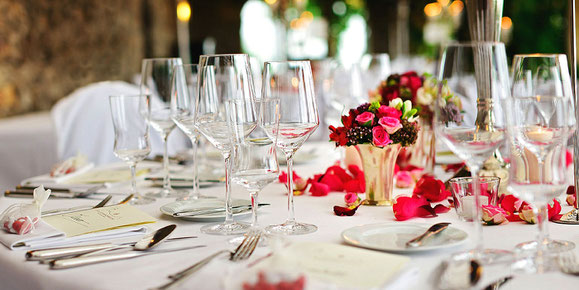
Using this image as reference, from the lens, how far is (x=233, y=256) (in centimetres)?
111

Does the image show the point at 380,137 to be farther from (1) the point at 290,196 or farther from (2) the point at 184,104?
(2) the point at 184,104

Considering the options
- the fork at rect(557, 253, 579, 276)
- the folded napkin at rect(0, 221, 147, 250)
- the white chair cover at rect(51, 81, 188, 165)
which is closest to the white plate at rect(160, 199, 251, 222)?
the folded napkin at rect(0, 221, 147, 250)

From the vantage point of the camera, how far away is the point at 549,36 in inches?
344

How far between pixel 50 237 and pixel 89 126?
2.17 metres

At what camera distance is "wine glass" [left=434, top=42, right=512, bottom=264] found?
1.09m

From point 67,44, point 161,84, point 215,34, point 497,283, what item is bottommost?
point 497,283

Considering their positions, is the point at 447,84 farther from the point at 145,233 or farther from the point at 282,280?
the point at 145,233

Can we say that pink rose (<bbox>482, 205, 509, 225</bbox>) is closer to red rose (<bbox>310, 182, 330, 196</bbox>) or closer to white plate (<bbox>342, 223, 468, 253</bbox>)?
white plate (<bbox>342, 223, 468, 253</bbox>)

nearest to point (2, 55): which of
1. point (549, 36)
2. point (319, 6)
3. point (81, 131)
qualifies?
point (81, 131)

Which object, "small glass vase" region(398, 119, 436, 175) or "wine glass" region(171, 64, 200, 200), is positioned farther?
"small glass vase" region(398, 119, 436, 175)

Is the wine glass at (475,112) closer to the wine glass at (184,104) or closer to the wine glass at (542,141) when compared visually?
the wine glass at (542,141)

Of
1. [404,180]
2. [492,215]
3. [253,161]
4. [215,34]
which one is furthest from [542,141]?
[215,34]

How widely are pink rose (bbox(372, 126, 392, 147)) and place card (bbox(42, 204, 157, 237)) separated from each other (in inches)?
21.6

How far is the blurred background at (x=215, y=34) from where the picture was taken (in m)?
5.68
